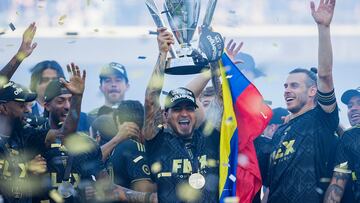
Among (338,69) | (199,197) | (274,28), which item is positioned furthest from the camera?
(274,28)

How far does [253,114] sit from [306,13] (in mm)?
5857

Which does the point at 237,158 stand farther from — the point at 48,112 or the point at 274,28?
the point at 274,28

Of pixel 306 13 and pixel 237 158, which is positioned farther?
pixel 306 13

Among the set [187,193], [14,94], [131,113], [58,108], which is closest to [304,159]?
[187,193]

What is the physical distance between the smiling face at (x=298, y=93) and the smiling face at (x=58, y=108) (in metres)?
1.62

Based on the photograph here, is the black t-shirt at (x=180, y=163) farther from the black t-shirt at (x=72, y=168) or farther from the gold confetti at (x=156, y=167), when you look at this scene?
the black t-shirt at (x=72, y=168)

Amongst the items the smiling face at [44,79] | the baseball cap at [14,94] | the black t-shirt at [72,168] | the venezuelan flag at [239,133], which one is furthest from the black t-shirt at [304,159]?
the smiling face at [44,79]

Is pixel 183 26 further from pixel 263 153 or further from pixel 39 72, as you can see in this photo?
pixel 39 72

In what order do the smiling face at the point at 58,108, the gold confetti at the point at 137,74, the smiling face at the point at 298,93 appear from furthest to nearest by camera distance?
1. the gold confetti at the point at 137,74
2. the smiling face at the point at 298,93
3. the smiling face at the point at 58,108

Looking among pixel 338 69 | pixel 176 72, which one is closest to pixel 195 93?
pixel 176 72

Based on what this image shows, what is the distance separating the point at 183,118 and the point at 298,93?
100 centimetres

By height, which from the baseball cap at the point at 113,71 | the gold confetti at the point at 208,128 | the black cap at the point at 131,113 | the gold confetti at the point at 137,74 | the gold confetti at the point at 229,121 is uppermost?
the gold confetti at the point at 137,74

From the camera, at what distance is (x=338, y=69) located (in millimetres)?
10828

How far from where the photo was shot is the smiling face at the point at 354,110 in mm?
7109
